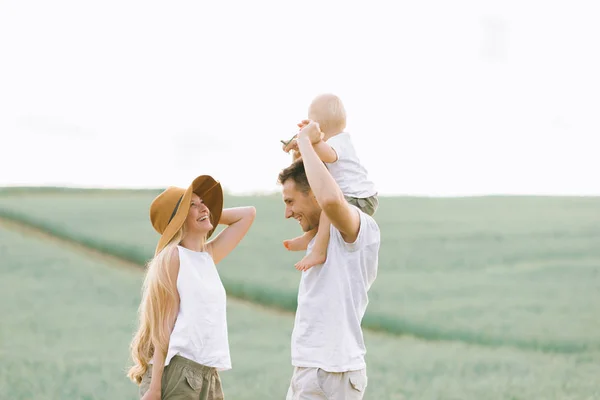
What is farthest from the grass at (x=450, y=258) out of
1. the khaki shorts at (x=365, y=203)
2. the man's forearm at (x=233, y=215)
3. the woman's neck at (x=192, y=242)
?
the woman's neck at (x=192, y=242)

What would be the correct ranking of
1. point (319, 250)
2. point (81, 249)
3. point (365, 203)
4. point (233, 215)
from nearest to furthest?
point (319, 250) → point (365, 203) → point (233, 215) → point (81, 249)

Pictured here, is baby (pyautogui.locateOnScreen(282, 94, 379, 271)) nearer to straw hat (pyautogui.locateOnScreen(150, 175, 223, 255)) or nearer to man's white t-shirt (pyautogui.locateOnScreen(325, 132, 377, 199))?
man's white t-shirt (pyautogui.locateOnScreen(325, 132, 377, 199))

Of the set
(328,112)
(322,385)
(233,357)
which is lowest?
(233,357)

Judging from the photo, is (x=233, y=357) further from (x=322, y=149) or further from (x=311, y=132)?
(x=311, y=132)

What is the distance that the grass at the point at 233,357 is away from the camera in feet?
29.3

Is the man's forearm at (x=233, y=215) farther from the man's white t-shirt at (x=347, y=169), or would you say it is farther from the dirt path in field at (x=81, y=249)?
the dirt path in field at (x=81, y=249)

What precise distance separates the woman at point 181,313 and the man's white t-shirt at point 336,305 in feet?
1.75

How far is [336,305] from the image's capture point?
13.4ft

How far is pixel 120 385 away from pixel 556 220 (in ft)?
35.7

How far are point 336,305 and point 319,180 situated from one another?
629 mm

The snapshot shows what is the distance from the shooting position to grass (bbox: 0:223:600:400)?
894 centimetres

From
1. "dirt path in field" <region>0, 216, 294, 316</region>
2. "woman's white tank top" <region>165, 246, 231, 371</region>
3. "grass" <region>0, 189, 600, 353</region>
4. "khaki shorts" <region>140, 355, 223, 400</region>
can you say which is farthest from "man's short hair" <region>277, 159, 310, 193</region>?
"dirt path in field" <region>0, 216, 294, 316</region>

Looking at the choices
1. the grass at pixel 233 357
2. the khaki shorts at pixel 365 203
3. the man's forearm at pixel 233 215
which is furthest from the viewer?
the grass at pixel 233 357

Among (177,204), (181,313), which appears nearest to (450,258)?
(177,204)
